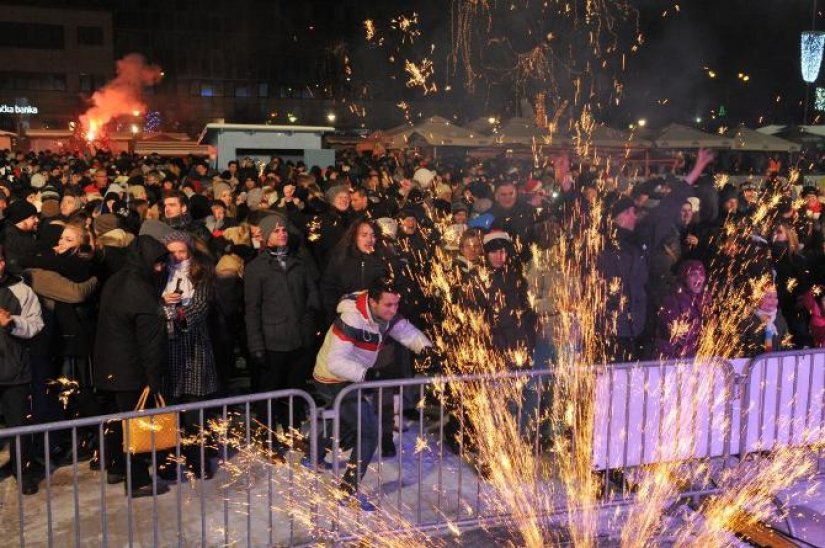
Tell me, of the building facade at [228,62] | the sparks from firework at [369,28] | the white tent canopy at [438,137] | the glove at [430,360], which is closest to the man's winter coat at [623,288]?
the glove at [430,360]

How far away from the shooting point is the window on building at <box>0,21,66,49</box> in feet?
209

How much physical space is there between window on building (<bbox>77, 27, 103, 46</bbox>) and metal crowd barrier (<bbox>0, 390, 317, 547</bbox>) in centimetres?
6699

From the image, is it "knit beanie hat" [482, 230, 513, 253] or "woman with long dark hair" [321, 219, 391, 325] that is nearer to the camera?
"knit beanie hat" [482, 230, 513, 253]

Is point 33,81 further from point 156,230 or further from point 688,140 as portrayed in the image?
point 156,230

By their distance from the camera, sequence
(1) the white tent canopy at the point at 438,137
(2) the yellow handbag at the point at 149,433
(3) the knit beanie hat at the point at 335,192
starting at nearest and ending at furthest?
(2) the yellow handbag at the point at 149,433 → (3) the knit beanie hat at the point at 335,192 → (1) the white tent canopy at the point at 438,137

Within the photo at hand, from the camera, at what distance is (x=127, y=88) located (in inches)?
2781

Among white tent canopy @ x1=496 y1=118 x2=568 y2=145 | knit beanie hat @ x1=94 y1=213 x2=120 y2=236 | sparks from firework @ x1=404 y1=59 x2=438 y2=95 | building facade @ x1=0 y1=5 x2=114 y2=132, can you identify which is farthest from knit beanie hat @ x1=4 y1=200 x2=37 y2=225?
building facade @ x1=0 y1=5 x2=114 y2=132

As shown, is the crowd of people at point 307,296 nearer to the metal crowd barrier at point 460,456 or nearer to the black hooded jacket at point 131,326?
the black hooded jacket at point 131,326

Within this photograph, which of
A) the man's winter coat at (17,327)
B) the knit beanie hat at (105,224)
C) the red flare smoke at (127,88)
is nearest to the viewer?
the man's winter coat at (17,327)

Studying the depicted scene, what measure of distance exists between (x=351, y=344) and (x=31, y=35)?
69354 millimetres

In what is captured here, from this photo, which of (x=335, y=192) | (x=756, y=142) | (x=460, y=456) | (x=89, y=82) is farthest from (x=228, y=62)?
(x=460, y=456)

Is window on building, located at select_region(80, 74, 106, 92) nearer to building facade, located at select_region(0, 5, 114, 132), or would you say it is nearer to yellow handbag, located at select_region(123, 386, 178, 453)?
building facade, located at select_region(0, 5, 114, 132)

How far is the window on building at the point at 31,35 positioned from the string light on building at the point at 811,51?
2283 inches

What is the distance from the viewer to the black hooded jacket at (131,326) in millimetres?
5633
